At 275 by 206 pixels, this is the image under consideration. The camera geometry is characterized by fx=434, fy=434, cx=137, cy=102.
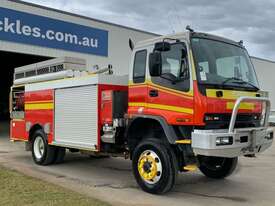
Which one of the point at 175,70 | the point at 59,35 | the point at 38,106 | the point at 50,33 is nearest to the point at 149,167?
the point at 175,70

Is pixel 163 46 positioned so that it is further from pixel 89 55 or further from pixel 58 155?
pixel 89 55

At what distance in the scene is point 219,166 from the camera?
381 inches

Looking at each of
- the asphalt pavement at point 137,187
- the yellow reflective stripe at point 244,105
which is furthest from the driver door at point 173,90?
the asphalt pavement at point 137,187

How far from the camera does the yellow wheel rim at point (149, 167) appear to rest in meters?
7.93

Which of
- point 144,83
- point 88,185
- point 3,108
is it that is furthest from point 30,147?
point 3,108

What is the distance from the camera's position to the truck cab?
7.41m

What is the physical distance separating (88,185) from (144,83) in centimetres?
240

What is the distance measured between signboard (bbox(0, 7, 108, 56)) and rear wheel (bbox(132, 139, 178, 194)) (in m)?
12.8

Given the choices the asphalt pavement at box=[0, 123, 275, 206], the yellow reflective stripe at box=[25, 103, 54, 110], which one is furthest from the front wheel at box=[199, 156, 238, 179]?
the yellow reflective stripe at box=[25, 103, 54, 110]

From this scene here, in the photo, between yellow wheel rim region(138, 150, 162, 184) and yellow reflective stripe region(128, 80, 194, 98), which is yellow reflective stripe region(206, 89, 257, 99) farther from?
yellow wheel rim region(138, 150, 162, 184)

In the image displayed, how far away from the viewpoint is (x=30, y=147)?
1239 cm

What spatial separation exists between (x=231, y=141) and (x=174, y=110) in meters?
1.14

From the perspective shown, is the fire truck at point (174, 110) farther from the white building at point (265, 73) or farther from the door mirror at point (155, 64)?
the white building at point (265, 73)

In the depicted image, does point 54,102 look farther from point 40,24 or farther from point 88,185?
point 40,24
